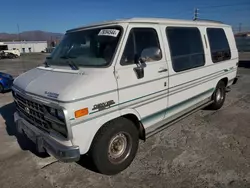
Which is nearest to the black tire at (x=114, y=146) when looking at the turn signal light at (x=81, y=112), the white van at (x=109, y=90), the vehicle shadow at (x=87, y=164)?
the white van at (x=109, y=90)

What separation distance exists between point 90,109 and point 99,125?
0.90 ft

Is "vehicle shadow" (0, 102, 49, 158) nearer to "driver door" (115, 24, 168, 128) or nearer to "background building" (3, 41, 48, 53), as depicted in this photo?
"driver door" (115, 24, 168, 128)

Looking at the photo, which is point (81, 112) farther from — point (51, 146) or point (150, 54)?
→ point (150, 54)

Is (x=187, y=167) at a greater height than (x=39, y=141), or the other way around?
(x=39, y=141)

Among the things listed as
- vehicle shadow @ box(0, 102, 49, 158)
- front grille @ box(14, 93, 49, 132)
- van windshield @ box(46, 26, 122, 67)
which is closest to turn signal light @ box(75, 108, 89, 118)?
front grille @ box(14, 93, 49, 132)

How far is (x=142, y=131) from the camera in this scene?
3660 millimetres

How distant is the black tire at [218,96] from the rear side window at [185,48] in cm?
124

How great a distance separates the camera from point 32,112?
327cm

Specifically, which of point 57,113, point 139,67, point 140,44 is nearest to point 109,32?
point 140,44

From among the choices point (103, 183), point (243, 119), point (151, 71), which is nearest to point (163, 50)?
point (151, 71)

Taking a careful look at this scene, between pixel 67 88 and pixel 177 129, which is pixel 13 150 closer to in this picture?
pixel 67 88

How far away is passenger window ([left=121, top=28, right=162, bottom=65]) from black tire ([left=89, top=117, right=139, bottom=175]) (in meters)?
0.91

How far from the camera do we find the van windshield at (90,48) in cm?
322

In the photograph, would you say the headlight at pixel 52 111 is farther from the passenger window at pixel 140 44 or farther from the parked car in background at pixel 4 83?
the parked car in background at pixel 4 83
